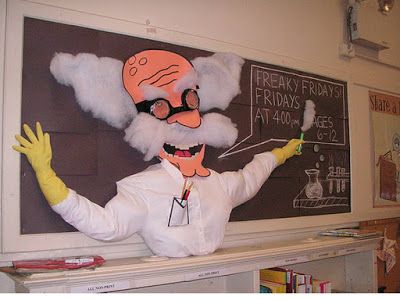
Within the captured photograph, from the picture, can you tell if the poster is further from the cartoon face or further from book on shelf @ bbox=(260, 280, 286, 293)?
the cartoon face

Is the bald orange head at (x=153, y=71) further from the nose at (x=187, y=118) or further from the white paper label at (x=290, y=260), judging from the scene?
the white paper label at (x=290, y=260)

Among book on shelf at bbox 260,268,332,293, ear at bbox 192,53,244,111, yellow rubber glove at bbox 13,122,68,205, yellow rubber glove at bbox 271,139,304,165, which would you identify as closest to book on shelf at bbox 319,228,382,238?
A: book on shelf at bbox 260,268,332,293

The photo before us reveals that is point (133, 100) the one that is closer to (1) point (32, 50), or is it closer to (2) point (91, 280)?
(1) point (32, 50)

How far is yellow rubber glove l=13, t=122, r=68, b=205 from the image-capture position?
4.34ft

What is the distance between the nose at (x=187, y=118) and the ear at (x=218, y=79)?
0.35 feet

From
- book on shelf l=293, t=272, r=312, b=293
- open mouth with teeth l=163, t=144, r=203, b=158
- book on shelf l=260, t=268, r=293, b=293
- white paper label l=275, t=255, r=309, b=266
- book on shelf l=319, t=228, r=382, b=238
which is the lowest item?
book on shelf l=293, t=272, r=312, b=293

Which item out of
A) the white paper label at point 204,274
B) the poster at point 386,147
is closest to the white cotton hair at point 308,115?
the poster at point 386,147

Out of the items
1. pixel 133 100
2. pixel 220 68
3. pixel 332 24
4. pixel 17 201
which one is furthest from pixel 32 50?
pixel 332 24

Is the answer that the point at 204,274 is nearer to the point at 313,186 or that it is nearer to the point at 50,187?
the point at 50,187

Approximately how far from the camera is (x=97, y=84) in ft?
5.06

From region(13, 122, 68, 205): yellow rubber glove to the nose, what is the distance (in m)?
0.52

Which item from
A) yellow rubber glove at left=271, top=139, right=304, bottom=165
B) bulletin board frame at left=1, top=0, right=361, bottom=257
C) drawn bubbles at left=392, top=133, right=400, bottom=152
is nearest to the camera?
bulletin board frame at left=1, top=0, right=361, bottom=257

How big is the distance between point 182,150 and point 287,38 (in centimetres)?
100

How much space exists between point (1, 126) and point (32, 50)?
0.30 m
